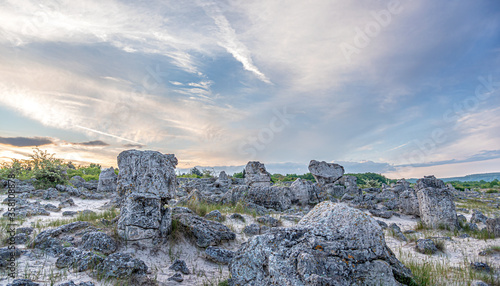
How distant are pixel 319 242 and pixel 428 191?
11288mm

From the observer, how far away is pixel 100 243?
277 inches

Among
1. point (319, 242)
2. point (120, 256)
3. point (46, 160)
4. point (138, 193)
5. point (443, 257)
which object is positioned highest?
point (46, 160)

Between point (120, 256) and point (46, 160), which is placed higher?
point (46, 160)

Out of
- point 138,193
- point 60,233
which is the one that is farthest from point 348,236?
point 60,233

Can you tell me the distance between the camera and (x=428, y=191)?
1334cm

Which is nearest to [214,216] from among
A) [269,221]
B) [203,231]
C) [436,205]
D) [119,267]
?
[269,221]

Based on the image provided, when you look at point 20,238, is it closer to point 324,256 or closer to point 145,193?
point 145,193

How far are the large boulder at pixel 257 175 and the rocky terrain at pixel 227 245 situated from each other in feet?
18.8

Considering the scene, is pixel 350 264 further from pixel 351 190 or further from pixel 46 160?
pixel 46 160

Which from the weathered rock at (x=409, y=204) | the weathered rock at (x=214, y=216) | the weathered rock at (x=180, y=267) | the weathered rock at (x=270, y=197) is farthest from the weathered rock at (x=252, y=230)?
the weathered rock at (x=409, y=204)

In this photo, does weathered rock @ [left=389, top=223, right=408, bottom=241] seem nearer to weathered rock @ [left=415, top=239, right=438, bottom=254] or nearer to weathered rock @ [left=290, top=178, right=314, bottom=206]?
weathered rock @ [left=415, top=239, right=438, bottom=254]

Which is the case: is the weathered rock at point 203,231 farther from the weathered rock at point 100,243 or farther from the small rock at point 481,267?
the small rock at point 481,267

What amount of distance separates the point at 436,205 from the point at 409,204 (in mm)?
2993

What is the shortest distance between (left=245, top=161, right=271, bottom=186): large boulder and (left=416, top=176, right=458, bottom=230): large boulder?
31.5 feet
